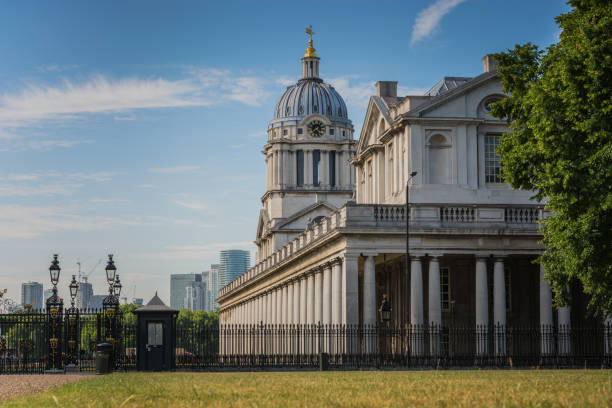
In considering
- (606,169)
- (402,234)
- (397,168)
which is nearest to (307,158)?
(397,168)

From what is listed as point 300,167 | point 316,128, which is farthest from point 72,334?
point 316,128

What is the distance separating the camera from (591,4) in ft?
112

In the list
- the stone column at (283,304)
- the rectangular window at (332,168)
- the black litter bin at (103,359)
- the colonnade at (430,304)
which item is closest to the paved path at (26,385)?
the black litter bin at (103,359)

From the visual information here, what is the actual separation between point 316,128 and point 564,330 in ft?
275

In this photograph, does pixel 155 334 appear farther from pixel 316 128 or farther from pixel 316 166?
pixel 316 128

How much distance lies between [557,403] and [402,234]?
37.4 metres

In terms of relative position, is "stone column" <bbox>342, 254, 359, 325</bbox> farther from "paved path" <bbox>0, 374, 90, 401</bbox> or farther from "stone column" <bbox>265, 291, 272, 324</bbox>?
"stone column" <bbox>265, 291, 272, 324</bbox>

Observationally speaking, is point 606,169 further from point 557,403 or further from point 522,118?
point 557,403

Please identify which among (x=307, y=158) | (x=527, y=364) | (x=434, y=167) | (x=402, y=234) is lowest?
(x=527, y=364)

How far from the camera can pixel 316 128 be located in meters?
130

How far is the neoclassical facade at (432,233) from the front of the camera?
1981 inches

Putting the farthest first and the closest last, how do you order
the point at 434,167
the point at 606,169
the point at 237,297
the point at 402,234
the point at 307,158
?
the point at 307,158
the point at 237,297
the point at 434,167
the point at 402,234
the point at 606,169

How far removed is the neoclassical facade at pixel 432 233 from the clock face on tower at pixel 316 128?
5887cm

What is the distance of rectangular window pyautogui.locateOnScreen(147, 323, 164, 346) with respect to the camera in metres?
41.8
